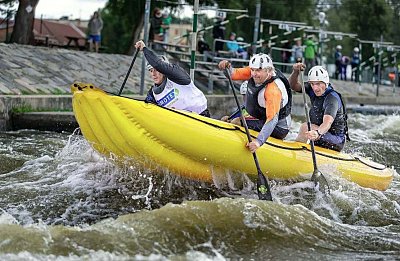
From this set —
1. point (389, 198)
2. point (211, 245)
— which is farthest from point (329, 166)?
point (211, 245)

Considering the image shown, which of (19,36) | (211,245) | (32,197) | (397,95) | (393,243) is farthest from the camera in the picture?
(397,95)

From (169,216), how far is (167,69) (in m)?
2.21

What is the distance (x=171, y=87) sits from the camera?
830 cm

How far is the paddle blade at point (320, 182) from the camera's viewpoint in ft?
26.5

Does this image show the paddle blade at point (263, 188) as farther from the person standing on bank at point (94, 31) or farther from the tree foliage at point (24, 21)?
the person standing on bank at point (94, 31)

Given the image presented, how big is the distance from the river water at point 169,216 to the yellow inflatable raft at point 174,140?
25 centimetres

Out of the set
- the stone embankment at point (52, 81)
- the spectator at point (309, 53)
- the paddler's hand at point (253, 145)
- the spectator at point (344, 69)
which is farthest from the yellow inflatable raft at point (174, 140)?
the spectator at point (344, 69)

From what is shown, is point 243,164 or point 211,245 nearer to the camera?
point 211,245

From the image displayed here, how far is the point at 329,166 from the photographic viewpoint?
8469mm

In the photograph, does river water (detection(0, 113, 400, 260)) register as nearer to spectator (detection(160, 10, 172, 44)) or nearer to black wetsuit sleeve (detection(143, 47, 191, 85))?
black wetsuit sleeve (detection(143, 47, 191, 85))

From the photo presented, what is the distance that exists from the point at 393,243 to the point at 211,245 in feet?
5.75

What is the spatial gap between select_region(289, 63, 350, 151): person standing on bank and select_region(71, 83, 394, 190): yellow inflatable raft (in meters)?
0.65

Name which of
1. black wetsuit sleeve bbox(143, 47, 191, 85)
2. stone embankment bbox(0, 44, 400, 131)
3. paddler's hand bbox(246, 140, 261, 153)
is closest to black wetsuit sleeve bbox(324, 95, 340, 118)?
paddler's hand bbox(246, 140, 261, 153)

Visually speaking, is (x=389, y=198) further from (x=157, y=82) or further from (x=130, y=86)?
(x=130, y=86)
